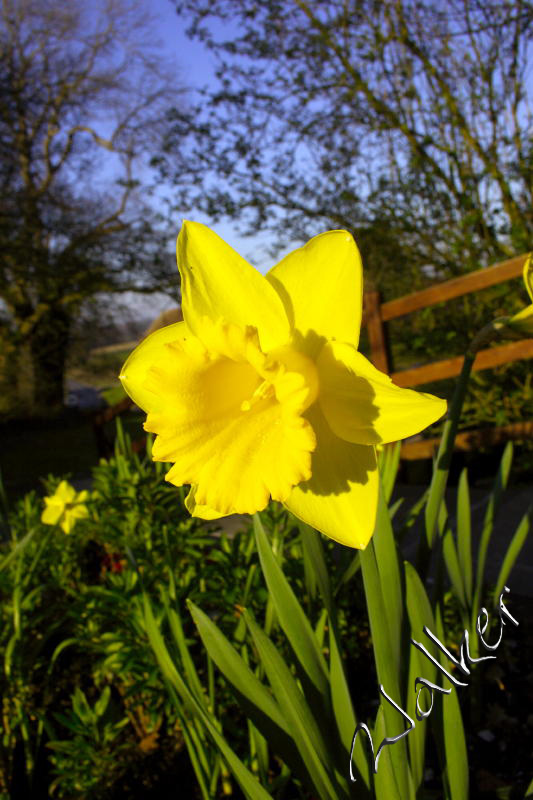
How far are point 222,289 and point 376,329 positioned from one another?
2770mm

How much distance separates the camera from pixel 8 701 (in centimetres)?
135

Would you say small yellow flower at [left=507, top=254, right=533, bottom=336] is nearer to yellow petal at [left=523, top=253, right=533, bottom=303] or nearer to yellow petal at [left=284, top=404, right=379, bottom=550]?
yellow petal at [left=523, top=253, right=533, bottom=303]

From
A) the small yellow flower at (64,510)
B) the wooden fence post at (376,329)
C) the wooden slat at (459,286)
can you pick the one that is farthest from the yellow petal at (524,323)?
the wooden fence post at (376,329)

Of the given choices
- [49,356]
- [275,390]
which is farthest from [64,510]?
[49,356]

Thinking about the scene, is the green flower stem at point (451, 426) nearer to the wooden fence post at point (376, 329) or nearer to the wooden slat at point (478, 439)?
the wooden slat at point (478, 439)

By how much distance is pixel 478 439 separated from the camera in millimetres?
3242

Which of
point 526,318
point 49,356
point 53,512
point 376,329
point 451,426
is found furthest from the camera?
point 49,356

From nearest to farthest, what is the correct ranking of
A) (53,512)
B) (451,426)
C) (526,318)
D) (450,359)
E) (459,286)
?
1. (526,318)
2. (451,426)
3. (53,512)
4. (459,286)
5. (450,359)

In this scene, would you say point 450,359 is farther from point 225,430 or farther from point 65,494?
point 225,430

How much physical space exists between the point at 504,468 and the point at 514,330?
638 millimetres

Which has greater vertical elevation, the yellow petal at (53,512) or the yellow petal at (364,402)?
the yellow petal at (364,402)

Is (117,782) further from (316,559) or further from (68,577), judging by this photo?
(316,559)

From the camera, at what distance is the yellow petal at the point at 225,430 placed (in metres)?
0.63

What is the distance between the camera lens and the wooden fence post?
331 cm
